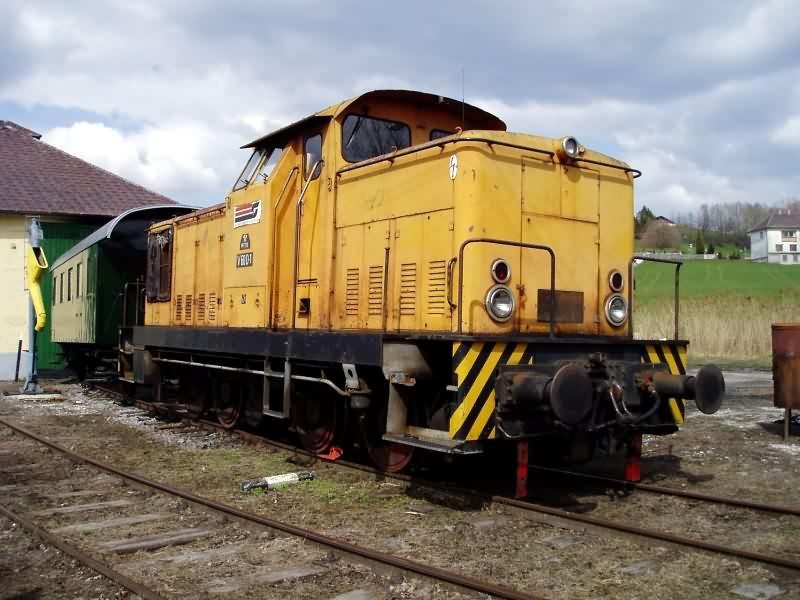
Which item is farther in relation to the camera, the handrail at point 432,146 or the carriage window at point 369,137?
the carriage window at point 369,137

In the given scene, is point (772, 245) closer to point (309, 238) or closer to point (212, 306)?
point (212, 306)

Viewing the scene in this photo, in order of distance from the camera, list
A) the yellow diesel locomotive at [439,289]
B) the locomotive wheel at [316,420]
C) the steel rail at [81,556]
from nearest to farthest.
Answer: the steel rail at [81,556], the yellow diesel locomotive at [439,289], the locomotive wheel at [316,420]

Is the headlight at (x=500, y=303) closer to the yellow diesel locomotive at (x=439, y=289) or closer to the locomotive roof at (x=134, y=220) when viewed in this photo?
the yellow diesel locomotive at (x=439, y=289)

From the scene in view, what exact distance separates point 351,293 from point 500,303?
1.64m

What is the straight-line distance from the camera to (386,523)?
543cm

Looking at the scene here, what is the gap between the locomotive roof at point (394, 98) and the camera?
702 centimetres

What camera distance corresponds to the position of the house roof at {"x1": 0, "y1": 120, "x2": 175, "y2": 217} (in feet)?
65.0

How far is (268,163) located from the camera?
8.06 meters

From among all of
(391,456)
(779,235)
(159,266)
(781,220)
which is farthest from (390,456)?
(781,220)

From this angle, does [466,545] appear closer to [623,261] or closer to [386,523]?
[386,523]

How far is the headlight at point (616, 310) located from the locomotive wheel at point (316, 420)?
9.10ft

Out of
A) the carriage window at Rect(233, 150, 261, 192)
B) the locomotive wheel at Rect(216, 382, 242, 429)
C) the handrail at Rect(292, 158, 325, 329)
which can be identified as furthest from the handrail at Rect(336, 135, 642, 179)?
the locomotive wheel at Rect(216, 382, 242, 429)

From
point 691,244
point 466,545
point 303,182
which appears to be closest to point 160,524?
point 466,545

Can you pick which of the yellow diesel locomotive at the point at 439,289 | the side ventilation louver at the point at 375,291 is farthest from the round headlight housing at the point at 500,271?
the side ventilation louver at the point at 375,291
